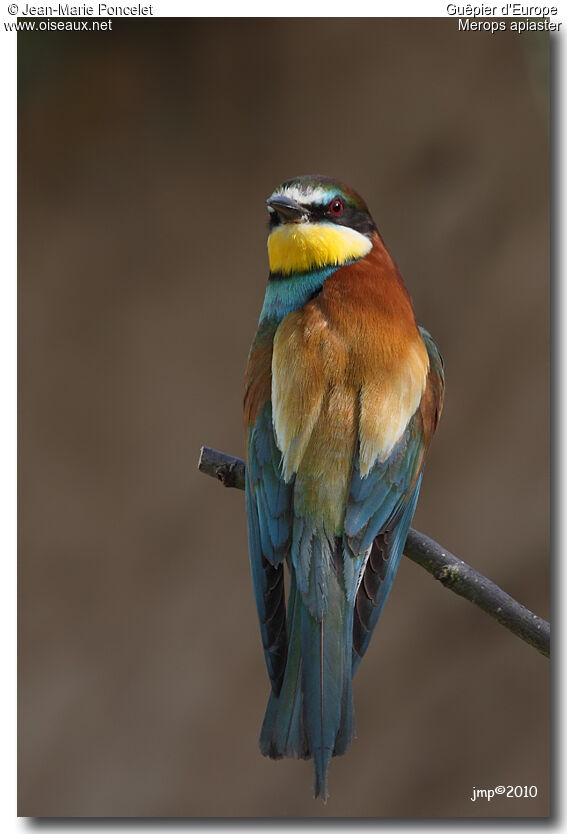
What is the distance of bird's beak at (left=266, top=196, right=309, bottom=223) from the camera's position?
158cm

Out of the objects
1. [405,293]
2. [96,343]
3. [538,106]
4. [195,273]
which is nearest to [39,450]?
[96,343]

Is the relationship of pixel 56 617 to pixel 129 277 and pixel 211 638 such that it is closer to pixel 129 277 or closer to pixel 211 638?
pixel 211 638

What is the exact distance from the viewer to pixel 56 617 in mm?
2258

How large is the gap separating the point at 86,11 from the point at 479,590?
1.17 metres

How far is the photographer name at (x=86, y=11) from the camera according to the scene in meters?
1.83

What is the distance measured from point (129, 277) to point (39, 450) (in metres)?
0.50

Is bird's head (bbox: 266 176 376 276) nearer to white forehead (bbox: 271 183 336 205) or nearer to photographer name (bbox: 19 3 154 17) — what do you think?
white forehead (bbox: 271 183 336 205)

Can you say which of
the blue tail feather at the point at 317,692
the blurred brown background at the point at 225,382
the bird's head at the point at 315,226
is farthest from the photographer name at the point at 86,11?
the blue tail feather at the point at 317,692

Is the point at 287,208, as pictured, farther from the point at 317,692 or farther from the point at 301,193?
the point at 317,692

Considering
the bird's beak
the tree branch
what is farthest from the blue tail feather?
the bird's beak

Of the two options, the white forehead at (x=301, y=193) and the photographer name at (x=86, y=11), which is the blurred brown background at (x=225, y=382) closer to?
the photographer name at (x=86, y=11)

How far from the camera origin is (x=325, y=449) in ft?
5.08

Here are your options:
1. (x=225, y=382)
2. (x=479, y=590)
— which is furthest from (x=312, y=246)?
(x=225, y=382)

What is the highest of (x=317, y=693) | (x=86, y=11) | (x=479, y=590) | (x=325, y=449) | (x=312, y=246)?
(x=86, y=11)
